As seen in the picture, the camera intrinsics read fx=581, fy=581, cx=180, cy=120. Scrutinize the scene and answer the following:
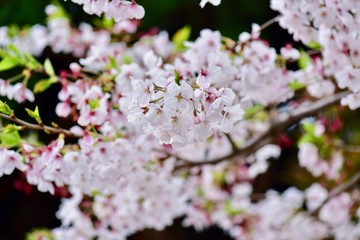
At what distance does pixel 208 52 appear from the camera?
71.0 inches

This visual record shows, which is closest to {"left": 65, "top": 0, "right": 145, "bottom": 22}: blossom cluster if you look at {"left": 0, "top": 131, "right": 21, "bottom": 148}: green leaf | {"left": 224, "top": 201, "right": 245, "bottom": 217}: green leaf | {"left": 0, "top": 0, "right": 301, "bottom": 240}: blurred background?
{"left": 0, "top": 131, "right": 21, "bottom": 148}: green leaf

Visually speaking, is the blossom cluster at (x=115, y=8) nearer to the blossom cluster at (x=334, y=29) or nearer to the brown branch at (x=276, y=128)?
the blossom cluster at (x=334, y=29)

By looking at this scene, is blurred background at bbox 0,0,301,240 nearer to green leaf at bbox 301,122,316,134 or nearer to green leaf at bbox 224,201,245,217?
green leaf at bbox 224,201,245,217

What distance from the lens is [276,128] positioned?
2.29 meters

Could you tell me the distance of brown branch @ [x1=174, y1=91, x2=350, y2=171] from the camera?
7.28ft

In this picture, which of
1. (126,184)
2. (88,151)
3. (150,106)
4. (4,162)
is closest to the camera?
(150,106)

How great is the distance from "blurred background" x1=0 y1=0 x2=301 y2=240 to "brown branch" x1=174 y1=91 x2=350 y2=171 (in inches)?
65.4

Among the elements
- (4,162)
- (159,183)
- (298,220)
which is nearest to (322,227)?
(298,220)

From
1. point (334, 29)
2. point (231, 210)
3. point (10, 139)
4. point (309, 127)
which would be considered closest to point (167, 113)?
point (10, 139)

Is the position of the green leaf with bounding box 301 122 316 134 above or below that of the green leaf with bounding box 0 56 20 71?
above

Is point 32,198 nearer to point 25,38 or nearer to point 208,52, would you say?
point 25,38

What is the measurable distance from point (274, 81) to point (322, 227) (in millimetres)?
1593

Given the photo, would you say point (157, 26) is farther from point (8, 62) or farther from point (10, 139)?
point (10, 139)

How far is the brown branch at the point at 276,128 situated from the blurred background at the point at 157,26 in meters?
1.66
